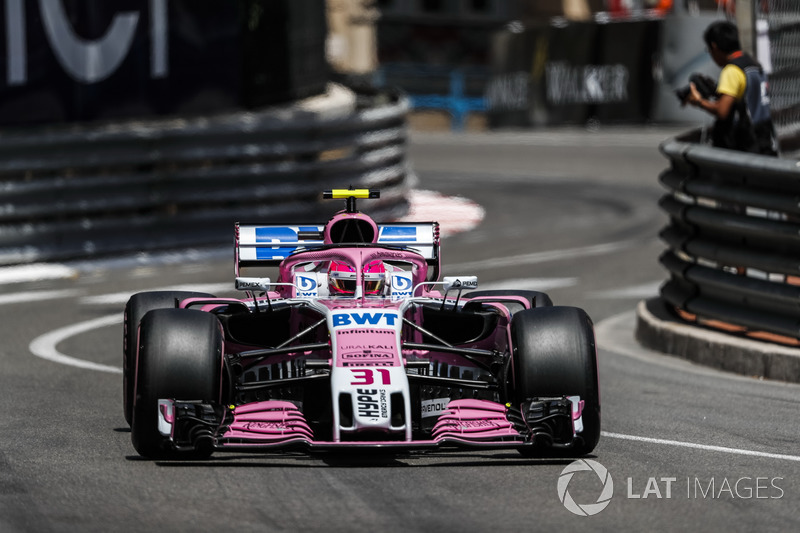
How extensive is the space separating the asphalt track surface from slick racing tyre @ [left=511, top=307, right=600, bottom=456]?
9.2 inches

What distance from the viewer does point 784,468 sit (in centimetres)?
804

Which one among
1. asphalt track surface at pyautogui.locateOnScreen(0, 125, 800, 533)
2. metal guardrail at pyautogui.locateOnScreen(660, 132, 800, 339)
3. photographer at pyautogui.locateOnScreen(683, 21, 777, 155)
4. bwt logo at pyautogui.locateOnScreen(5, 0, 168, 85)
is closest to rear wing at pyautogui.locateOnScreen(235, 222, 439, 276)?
asphalt track surface at pyautogui.locateOnScreen(0, 125, 800, 533)

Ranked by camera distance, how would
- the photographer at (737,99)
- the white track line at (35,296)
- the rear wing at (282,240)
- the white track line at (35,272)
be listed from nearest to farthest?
the rear wing at (282,240), the photographer at (737,99), the white track line at (35,296), the white track line at (35,272)

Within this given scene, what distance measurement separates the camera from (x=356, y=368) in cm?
800

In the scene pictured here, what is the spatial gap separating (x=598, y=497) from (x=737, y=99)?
5.65 m

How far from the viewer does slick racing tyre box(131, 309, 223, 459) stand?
26.3 feet

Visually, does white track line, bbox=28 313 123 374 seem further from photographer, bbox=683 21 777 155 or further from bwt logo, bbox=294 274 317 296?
photographer, bbox=683 21 777 155

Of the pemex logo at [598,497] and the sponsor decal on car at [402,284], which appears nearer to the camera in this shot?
the pemex logo at [598,497]

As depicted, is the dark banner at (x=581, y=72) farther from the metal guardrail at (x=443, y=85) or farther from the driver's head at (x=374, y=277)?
the driver's head at (x=374, y=277)

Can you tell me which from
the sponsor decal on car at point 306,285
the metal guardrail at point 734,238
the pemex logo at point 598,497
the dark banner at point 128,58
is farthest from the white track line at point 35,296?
the pemex logo at point 598,497

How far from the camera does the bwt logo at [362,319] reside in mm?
8284

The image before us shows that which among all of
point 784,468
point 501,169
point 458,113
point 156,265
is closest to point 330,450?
point 784,468

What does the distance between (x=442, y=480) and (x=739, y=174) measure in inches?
182

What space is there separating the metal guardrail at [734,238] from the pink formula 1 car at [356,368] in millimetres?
2327
